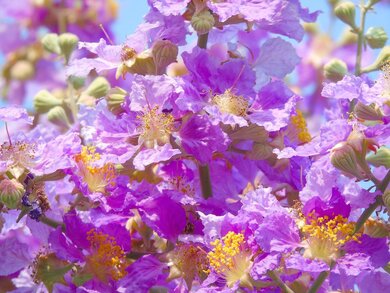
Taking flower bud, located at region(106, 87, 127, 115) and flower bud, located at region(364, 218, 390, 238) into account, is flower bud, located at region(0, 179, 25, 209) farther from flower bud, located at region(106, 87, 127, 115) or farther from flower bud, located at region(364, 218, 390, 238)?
flower bud, located at region(364, 218, 390, 238)

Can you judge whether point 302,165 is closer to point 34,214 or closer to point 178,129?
point 178,129

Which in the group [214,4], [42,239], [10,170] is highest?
[214,4]

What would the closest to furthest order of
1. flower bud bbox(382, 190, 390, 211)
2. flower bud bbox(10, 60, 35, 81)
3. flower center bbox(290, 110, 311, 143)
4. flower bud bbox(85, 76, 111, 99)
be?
flower bud bbox(382, 190, 390, 211), flower center bbox(290, 110, 311, 143), flower bud bbox(85, 76, 111, 99), flower bud bbox(10, 60, 35, 81)

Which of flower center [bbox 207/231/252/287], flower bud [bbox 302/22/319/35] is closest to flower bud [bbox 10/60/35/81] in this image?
flower bud [bbox 302/22/319/35]

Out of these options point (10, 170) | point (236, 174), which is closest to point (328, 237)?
point (236, 174)

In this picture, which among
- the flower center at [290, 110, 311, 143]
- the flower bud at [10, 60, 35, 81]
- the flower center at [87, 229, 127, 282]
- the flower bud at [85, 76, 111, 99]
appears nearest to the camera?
the flower center at [87, 229, 127, 282]

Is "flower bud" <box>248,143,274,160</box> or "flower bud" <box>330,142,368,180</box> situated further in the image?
"flower bud" <box>248,143,274,160</box>

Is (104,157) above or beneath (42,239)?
above
